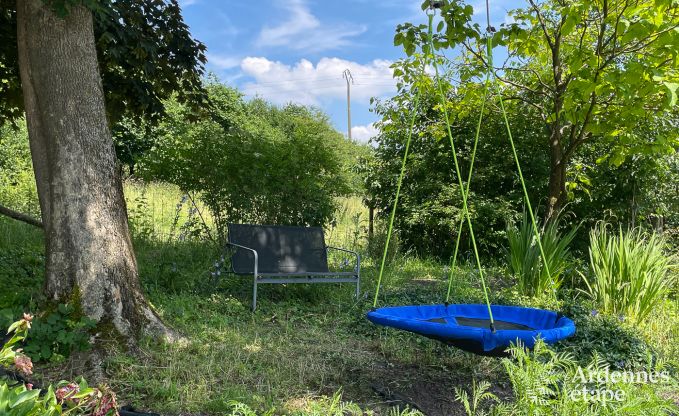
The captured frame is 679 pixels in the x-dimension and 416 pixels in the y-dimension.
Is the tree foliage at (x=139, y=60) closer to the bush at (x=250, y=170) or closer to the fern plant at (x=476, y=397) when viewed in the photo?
the bush at (x=250, y=170)

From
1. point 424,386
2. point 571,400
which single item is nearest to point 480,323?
point 424,386

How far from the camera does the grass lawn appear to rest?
303 centimetres

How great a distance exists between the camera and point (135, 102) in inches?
221

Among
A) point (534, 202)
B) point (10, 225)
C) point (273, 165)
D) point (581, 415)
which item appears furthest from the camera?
point (534, 202)

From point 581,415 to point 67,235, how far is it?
2932 mm

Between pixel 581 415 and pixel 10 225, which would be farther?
pixel 10 225

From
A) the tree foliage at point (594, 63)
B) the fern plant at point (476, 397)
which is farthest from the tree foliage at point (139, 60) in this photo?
the fern plant at point (476, 397)

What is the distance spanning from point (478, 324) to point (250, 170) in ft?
10.6

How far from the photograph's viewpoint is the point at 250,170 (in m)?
6.19

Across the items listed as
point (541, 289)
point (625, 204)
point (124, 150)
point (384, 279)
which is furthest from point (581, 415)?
point (625, 204)

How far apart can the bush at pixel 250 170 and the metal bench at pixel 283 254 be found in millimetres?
589

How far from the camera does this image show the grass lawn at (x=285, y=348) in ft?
9.94

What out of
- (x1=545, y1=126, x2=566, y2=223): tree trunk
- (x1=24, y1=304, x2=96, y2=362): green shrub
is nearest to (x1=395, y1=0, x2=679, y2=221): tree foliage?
(x1=545, y1=126, x2=566, y2=223): tree trunk

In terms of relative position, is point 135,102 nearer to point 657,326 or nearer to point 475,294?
point 475,294
